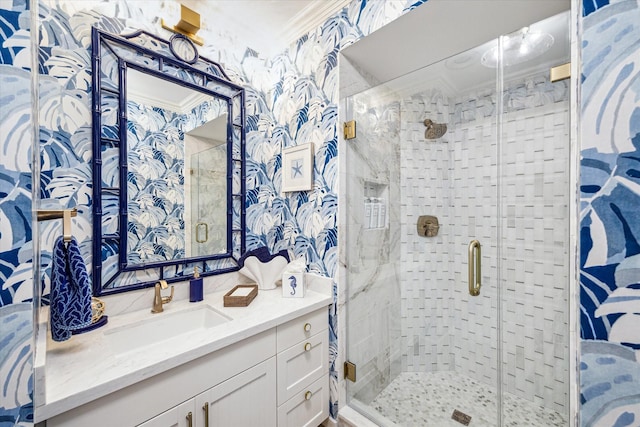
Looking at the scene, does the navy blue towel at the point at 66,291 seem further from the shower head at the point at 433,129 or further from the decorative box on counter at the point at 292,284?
the shower head at the point at 433,129

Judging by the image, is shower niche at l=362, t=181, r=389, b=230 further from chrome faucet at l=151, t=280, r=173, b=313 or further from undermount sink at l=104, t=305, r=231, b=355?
chrome faucet at l=151, t=280, r=173, b=313

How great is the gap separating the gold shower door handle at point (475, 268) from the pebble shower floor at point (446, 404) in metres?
0.54

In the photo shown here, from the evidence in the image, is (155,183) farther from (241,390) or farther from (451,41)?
(451,41)

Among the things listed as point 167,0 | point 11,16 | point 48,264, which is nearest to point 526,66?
point 11,16

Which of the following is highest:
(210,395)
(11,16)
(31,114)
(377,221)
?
(11,16)

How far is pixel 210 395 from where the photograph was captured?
104 centimetres

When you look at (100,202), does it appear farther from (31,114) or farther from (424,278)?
(424,278)

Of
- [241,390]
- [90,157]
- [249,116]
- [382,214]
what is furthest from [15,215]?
[382,214]

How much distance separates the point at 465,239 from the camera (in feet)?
4.80

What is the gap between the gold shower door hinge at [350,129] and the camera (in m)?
1.60

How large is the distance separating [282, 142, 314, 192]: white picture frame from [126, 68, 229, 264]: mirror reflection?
15.8 inches

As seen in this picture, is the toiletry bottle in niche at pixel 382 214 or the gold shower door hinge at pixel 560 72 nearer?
the gold shower door hinge at pixel 560 72

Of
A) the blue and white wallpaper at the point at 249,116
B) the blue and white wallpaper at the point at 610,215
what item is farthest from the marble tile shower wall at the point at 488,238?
the blue and white wallpaper at the point at 249,116

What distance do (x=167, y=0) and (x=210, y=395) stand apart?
6.52 ft
